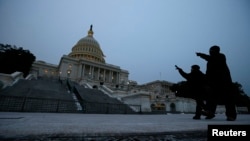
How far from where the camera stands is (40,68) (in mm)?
62219

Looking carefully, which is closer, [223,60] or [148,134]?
[148,134]

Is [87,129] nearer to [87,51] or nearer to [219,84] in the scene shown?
[219,84]

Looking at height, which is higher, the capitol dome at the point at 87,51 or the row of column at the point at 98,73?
the capitol dome at the point at 87,51

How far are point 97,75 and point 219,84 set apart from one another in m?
65.1

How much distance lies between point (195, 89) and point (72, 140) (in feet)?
16.4

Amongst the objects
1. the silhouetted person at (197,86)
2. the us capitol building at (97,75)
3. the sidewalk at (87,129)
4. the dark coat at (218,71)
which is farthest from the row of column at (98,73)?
the sidewalk at (87,129)

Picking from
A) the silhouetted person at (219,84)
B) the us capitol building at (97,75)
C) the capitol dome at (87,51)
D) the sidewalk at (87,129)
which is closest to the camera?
the sidewalk at (87,129)

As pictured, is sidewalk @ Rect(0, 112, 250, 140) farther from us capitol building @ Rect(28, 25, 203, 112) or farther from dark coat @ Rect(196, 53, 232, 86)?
us capitol building @ Rect(28, 25, 203, 112)

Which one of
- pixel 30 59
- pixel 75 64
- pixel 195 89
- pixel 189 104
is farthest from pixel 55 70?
pixel 195 89

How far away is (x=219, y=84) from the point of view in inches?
186

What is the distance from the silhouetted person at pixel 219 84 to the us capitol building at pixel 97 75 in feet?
50.2

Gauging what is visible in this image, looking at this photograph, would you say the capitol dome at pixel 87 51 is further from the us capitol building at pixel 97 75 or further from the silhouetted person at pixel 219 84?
the silhouetted person at pixel 219 84

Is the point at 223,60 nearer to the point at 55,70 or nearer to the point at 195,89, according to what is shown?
the point at 195,89

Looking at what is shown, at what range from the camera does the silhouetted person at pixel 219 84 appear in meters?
4.62
